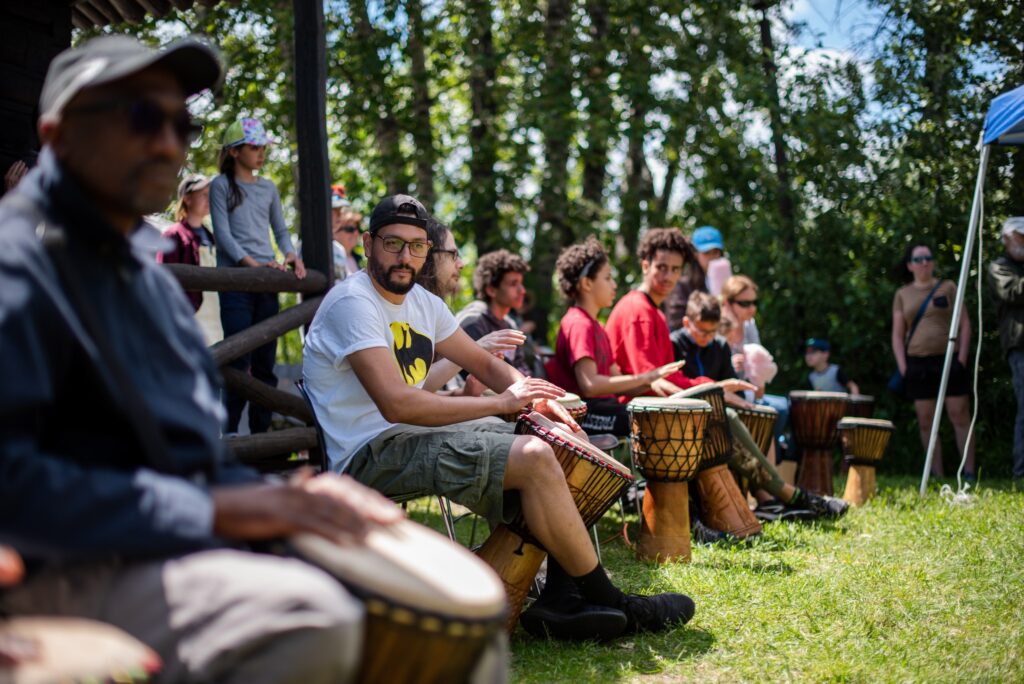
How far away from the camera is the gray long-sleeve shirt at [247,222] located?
20.1ft

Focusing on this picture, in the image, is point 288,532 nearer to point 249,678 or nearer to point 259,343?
point 249,678

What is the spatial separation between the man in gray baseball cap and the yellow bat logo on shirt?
182cm

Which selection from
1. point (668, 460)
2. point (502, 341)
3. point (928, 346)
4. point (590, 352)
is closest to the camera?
point (502, 341)

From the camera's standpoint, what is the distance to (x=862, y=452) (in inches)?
278

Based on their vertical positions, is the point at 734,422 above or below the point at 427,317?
below

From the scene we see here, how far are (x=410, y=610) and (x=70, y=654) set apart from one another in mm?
569

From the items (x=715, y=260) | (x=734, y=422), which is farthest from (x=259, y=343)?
(x=715, y=260)

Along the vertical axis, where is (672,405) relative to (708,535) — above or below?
above

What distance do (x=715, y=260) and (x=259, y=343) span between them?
387cm

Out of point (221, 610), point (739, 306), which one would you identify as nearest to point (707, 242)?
point (739, 306)

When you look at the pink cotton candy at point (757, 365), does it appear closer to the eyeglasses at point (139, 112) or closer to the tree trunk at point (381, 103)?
the tree trunk at point (381, 103)

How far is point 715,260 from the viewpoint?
7.96 meters

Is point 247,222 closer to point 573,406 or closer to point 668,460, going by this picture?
point 573,406

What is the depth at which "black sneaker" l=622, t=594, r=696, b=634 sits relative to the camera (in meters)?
3.82
